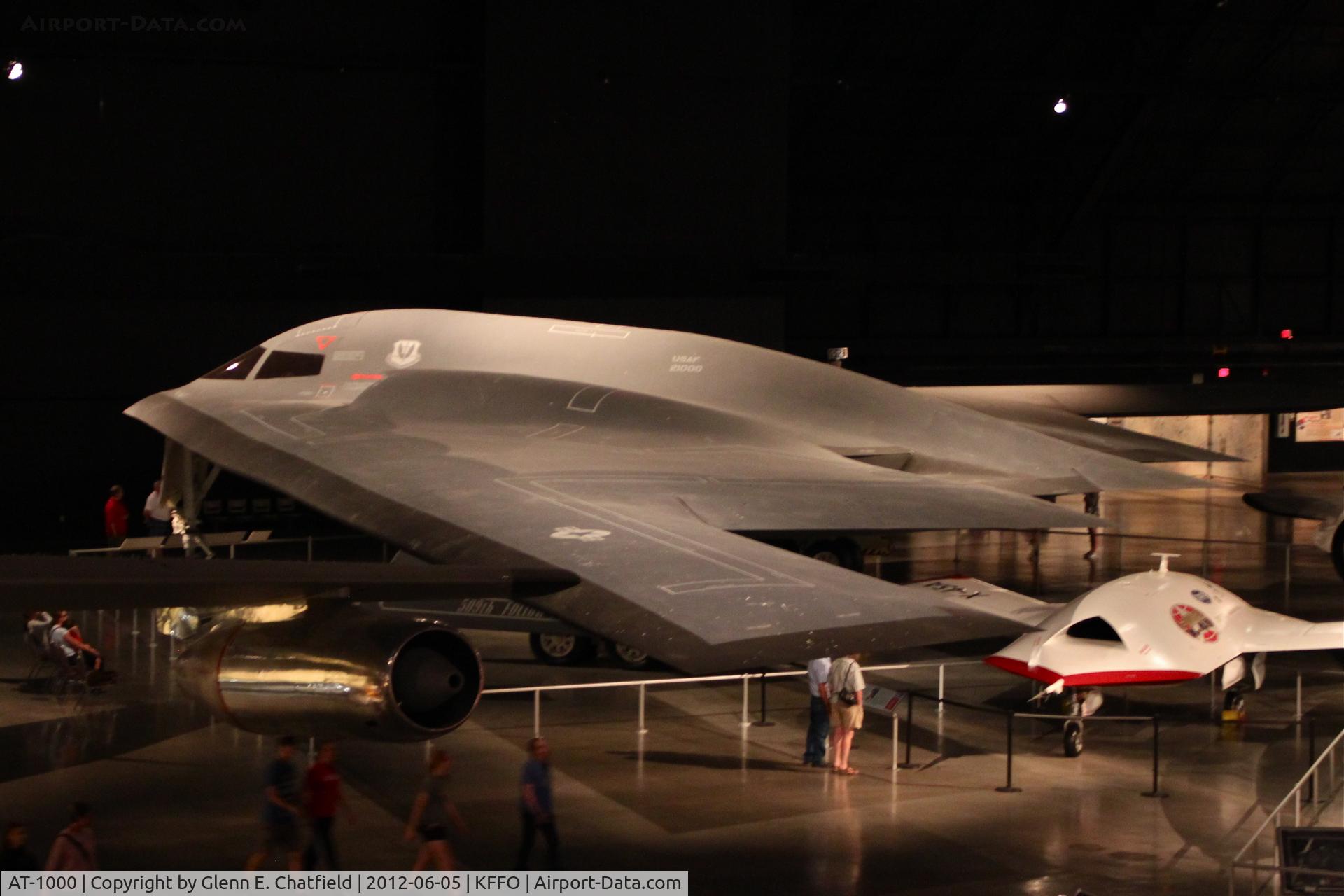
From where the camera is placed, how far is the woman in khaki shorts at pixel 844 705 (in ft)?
36.8

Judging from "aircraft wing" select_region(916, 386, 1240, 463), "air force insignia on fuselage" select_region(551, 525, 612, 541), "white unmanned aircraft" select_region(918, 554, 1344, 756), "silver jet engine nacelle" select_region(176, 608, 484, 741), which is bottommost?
"white unmanned aircraft" select_region(918, 554, 1344, 756)

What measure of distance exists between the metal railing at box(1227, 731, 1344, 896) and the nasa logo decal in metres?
1.29

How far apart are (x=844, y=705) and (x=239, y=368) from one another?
8448 mm

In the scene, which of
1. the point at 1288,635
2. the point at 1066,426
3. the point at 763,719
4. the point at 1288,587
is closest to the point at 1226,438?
the point at 1288,587

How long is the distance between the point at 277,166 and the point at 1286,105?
20016 millimetres

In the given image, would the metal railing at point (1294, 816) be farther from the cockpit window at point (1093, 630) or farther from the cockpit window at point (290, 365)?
the cockpit window at point (290, 365)

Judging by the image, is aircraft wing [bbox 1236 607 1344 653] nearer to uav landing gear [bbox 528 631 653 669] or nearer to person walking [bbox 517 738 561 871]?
uav landing gear [bbox 528 631 653 669]

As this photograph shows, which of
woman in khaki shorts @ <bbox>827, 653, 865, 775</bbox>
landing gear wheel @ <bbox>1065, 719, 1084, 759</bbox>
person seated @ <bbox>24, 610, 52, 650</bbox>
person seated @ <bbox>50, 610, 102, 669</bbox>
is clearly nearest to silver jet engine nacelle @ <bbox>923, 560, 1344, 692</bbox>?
landing gear wheel @ <bbox>1065, 719, 1084, 759</bbox>

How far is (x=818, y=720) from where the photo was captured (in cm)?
1144

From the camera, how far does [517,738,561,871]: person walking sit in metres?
8.91

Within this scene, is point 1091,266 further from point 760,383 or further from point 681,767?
point 681,767

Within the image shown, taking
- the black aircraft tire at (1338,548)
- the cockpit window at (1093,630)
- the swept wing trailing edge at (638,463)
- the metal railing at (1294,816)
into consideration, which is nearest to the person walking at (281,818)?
the swept wing trailing edge at (638,463)

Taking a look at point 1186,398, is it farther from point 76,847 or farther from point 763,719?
point 76,847

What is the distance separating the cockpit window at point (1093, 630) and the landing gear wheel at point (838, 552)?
472 centimetres
